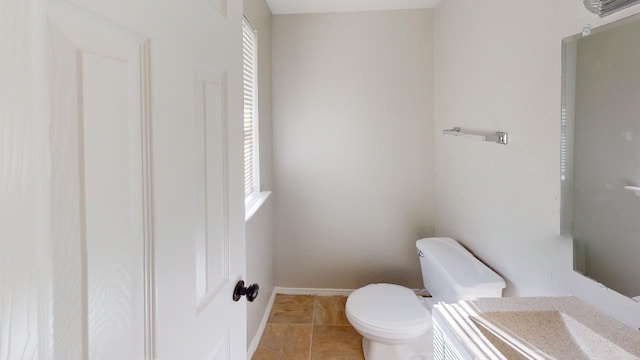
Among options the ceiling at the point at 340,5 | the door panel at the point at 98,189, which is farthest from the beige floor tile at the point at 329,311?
the ceiling at the point at 340,5

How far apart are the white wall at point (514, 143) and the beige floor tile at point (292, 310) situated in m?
1.16

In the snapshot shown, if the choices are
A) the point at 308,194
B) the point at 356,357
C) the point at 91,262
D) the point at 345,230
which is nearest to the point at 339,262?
the point at 345,230

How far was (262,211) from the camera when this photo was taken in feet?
7.41

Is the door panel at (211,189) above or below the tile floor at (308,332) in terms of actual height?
above

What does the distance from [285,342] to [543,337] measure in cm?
157

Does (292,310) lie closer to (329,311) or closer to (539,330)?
(329,311)

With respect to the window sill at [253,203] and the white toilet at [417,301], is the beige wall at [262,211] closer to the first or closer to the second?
the window sill at [253,203]

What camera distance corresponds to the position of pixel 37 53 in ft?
1.11

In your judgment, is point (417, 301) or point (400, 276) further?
point (400, 276)

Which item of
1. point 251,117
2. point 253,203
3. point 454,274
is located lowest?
point 454,274

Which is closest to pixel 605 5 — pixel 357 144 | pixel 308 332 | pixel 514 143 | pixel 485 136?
pixel 514 143

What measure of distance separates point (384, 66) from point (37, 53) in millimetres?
2447

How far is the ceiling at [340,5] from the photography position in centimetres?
238

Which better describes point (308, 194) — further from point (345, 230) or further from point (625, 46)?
point (625, 46)
